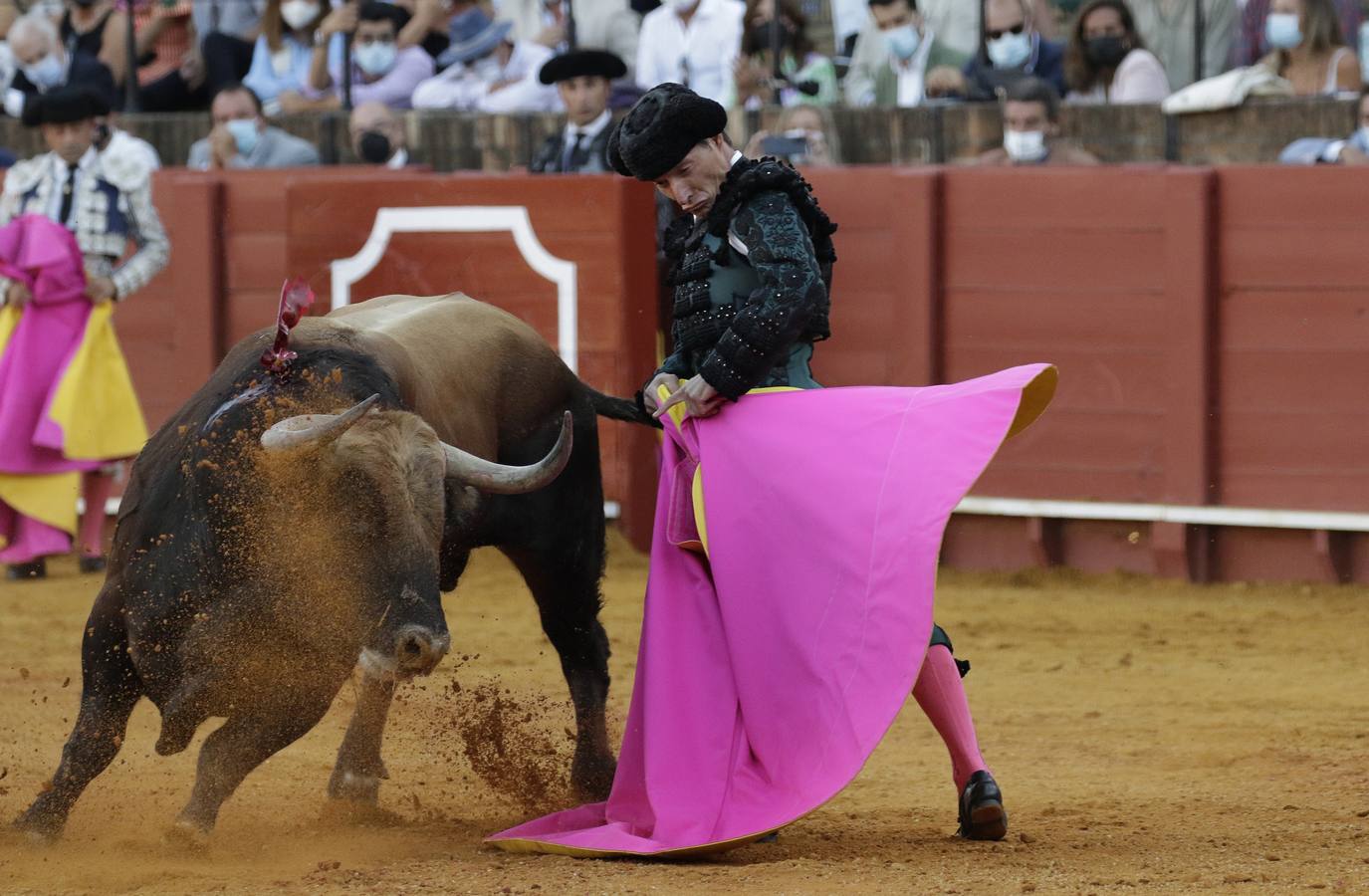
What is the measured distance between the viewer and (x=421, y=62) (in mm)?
9578

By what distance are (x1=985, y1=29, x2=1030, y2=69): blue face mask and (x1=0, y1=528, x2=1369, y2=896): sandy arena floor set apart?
212 centimetres

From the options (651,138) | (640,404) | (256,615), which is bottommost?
(256,615)

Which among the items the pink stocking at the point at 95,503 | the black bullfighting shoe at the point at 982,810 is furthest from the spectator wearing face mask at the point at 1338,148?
the pink stocking at the point at 95,503

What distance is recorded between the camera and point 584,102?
7.78 meters

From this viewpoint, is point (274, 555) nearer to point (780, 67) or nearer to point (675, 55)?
point (780, 67)

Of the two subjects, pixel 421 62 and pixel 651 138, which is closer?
pixel 651 138

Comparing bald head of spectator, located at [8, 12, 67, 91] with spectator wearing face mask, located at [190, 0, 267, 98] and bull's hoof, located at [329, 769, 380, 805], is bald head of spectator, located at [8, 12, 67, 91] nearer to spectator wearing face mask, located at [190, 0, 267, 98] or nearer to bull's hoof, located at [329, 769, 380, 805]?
spectator wearing face mask, located at [190, 0, 267, 98]

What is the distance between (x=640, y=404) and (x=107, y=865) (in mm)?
1173

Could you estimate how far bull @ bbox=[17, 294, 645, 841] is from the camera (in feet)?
11.0

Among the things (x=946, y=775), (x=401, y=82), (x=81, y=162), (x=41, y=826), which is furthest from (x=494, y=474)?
(x=401, y=82)

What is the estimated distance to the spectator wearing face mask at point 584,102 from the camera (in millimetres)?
7719

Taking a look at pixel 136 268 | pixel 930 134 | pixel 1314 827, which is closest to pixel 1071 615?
pixel 930 134

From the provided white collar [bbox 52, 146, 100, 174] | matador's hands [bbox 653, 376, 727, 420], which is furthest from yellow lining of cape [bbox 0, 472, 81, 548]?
matador's hands [bbox 653, 376, 727, 420]

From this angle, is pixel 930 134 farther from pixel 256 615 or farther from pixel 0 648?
pixel 256 615
